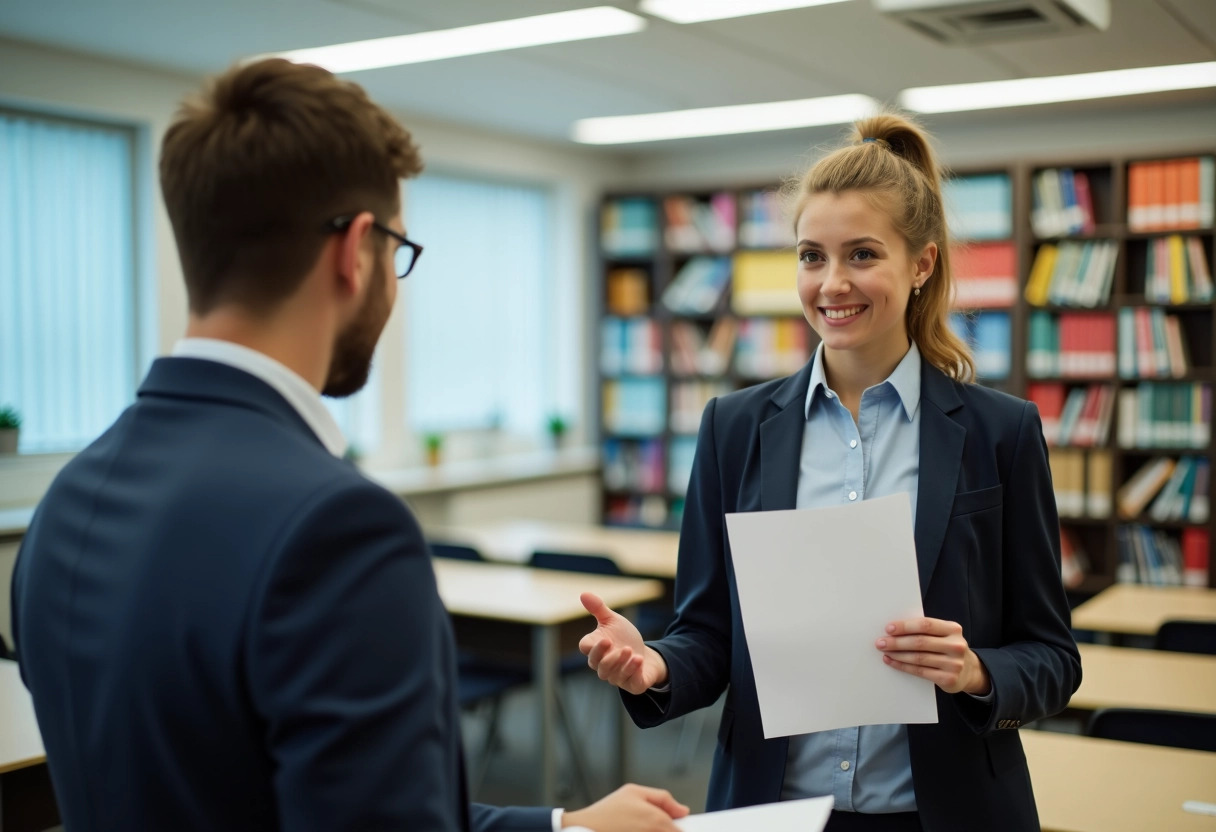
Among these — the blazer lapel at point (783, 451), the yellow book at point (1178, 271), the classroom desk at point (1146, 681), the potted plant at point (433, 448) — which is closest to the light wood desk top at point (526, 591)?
the classroom desk at point (1146, 681)

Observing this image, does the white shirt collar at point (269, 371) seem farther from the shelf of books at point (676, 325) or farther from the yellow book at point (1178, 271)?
the shelf of books at point (676, 325)

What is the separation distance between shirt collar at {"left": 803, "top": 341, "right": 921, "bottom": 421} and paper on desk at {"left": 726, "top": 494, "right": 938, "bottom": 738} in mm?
247

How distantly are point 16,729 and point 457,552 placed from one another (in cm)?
241

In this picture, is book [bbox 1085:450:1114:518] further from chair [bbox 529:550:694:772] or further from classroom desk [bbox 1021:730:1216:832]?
classroom desk [bbox 1021:730:1216:832]

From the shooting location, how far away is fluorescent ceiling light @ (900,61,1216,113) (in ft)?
17.2

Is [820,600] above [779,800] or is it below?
above

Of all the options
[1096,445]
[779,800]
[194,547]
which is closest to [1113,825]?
[779,800]

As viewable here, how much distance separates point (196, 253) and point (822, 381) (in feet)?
3.25

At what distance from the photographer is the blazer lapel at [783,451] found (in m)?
1.57

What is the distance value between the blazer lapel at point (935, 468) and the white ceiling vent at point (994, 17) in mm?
2509

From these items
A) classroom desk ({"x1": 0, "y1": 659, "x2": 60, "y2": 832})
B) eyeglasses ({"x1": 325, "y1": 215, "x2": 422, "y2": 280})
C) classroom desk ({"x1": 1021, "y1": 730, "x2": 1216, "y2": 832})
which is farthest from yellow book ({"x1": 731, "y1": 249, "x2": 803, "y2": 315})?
eyeglasses ({"x1": 325, "y1": 215, "x2": 422, "y2": 280})

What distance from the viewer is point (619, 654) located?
1.40 metres

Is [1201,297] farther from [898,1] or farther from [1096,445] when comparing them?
[898,1]

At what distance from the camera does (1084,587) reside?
19.4ft
